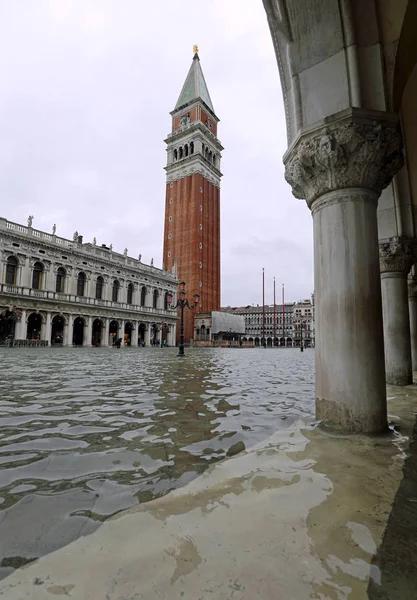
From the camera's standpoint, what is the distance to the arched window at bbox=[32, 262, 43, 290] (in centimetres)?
3347

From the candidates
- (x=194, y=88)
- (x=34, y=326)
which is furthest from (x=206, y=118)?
(x=34, y=326)

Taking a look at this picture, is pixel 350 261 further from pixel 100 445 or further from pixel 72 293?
pixel 72 293

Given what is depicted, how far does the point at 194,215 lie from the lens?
5678 cm

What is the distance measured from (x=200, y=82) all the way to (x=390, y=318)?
74356 millimetres

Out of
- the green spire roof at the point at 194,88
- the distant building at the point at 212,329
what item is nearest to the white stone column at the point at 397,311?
the distant building at the point at 212,329

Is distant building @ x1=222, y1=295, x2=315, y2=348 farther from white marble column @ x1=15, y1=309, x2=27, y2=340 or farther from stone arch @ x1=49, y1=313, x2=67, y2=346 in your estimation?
white marble column @ x1=15, y1=309, x2=27, y2=340

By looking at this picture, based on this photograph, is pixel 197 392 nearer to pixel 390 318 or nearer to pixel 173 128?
pixel 390 318

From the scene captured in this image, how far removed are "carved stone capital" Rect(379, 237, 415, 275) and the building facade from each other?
30235 millimetres

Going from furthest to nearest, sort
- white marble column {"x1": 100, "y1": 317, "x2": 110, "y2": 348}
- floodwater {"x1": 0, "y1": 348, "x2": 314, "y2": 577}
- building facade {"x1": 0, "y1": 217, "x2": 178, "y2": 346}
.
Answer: white marble column {"x1": 100, "y1": 317, "x2": 110, "y2": 348} → building facade {"x1": 0, "y1": 217, "x2": 178, "y2": 346} → floodwater {"x1": 0, "y1": 348, "x2": 314, "y2": 577}

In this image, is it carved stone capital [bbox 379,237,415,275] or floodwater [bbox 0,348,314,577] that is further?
carved stone capital [bbox 379,237,415,275]

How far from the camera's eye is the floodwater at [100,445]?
175 centimetres

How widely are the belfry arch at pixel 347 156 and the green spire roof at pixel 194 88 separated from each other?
68445 mm

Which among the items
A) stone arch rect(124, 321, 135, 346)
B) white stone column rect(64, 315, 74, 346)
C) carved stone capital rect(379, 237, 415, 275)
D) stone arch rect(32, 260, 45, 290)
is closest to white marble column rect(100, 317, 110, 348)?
stone arch rect(124, 321, 135, 346)

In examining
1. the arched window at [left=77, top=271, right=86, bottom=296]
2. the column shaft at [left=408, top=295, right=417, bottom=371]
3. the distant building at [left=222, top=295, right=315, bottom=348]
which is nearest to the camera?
the column shaft at [left=408, top=295, right=417, bottom=371]
